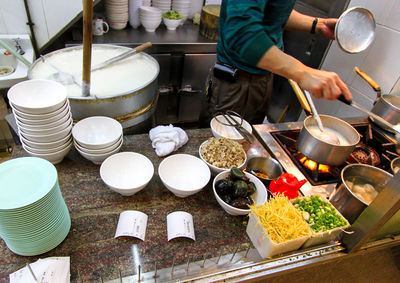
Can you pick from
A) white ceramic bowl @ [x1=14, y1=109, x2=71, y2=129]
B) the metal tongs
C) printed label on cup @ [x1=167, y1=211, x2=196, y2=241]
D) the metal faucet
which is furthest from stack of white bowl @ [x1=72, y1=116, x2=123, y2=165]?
the metal faucet

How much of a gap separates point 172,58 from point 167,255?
233 cm

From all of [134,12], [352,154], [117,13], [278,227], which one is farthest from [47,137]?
[134,12]

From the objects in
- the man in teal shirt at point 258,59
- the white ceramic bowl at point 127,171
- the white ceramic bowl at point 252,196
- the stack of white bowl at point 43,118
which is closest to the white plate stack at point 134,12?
the man in teal shirt at point 258,59

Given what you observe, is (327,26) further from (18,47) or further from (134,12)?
(18,47)

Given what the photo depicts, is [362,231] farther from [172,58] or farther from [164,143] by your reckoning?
[172,58]

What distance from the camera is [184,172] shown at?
4.41ft

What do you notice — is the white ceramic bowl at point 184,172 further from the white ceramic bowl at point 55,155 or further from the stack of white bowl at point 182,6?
the stack of white bowl at point 182,6

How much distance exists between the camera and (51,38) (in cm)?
264

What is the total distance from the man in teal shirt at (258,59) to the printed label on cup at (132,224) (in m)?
1.02

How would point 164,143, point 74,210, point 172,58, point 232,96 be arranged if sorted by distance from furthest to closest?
1. point 172,58
2. point 232,96
3. point 164,143
4. point 74,210

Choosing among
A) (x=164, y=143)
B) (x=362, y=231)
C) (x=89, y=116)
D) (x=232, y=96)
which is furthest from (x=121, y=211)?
(x=232, y=96)

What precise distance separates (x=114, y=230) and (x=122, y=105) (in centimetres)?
74

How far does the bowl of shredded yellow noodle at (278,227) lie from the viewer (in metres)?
0.96

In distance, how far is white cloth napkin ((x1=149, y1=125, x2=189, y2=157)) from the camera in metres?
1.46
